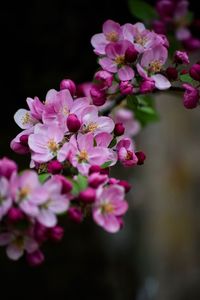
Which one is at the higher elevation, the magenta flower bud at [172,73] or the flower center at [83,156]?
the flower center at [83,156]

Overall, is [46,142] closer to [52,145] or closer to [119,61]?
[52,145]

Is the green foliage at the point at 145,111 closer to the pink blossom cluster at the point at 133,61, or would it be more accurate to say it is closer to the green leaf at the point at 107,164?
the pink blossom cluster at the point at 133,61

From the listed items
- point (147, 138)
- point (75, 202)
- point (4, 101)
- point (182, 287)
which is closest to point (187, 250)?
point (182, 287)

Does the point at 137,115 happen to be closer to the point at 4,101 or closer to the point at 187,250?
the point at 4,101

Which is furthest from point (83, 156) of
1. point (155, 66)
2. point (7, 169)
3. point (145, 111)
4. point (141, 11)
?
point (141, 11)

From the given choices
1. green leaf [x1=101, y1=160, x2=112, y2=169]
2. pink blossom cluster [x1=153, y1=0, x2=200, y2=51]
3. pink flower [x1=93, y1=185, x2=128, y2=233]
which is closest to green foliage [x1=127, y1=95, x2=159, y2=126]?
pink blossom cluster [x1=153, y1=0, x2=200, y2=51]

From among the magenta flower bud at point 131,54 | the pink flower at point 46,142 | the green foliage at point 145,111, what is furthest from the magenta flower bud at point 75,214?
the green foliage at point 145,111
